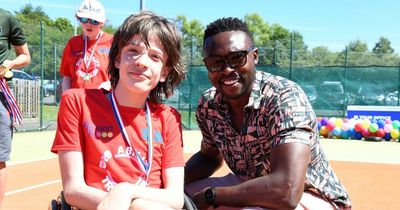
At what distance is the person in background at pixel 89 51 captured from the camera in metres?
5.31

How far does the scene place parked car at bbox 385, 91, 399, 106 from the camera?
57.3ft

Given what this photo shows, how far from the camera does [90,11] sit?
5309 mm

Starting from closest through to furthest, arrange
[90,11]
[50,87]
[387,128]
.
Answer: [90,11], [387,128], [50,87]

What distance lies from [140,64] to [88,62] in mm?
2948

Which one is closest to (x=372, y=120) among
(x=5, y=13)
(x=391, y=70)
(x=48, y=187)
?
(x=391, y=70)

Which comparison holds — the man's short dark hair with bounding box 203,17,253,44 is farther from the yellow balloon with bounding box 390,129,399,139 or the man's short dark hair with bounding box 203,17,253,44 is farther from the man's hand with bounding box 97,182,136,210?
the yellow balloon with bounding box 390,129,399,139

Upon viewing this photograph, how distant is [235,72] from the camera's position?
303cm

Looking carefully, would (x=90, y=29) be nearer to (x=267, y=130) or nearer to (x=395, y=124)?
(x=267, y=130)

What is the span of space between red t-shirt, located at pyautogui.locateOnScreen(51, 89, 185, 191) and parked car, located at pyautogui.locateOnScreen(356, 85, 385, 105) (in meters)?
15.7

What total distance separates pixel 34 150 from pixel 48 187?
4.34 m

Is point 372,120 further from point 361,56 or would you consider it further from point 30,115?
point 30,115

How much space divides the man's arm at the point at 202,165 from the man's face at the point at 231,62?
2.11 feet

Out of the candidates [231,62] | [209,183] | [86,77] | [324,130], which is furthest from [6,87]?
[324,130]

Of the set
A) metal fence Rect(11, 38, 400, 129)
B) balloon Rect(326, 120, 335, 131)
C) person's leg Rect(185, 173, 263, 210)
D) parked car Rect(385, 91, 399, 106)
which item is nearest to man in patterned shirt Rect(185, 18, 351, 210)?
person's leg Rect(185, 173, 263, 210)
